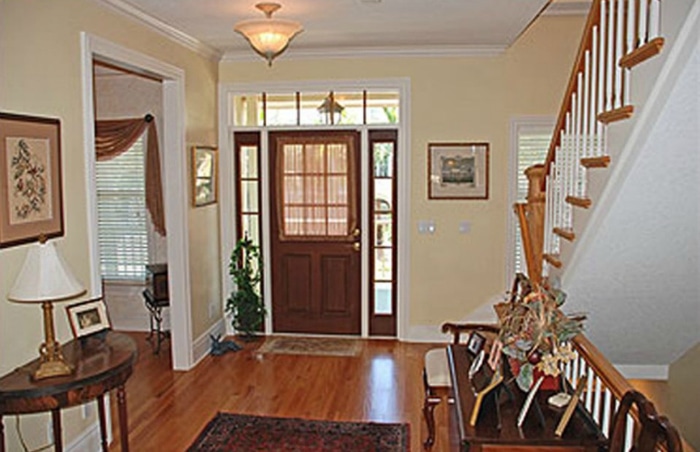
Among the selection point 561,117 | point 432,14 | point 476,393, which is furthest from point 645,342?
point 432,14

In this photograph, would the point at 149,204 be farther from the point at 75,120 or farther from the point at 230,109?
the point at 75,120

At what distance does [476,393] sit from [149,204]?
170 inches

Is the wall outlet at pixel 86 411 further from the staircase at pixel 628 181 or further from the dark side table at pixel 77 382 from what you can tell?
the staircase at pixel 628 181

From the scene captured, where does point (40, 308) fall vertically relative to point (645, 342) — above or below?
above

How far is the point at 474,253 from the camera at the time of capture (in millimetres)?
5660

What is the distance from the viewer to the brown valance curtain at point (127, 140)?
5.78 m

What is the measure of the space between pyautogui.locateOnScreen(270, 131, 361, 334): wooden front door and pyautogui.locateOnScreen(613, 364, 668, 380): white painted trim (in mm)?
2439

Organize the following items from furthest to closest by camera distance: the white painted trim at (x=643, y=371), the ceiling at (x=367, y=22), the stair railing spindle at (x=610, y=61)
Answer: the white painted trim at (x=643, y=371) < the ceiling at (x=367, y=22) < the stair railing spindle at (x=610, y=61)

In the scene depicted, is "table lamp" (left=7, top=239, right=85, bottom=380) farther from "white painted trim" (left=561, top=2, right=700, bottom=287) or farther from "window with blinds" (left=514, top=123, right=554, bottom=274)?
"window with blinds" (left=514, top=123, right=554, bottom=274)

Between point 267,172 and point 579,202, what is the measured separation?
3540 millimetres

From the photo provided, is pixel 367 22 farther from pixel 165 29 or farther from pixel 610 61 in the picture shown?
pixel 610 61

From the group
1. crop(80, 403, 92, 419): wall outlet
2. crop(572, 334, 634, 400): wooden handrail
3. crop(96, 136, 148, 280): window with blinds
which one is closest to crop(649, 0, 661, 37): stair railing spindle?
crop(572, 334, 634, 400): wooden handrail

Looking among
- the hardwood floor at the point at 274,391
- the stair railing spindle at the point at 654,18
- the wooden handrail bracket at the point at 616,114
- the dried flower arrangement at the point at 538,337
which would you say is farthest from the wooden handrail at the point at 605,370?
the stair railing spindle at the point at 654,18

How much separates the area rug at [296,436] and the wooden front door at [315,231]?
1939 mm
